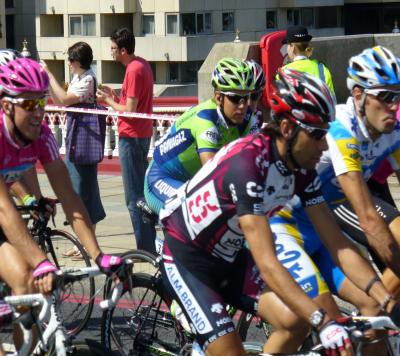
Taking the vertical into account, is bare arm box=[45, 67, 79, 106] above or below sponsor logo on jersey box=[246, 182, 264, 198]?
above

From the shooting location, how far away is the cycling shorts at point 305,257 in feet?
21.7

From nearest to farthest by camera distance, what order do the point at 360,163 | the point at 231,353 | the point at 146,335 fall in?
the point at 231,353 < the point at 360,163 < the point at 146,335

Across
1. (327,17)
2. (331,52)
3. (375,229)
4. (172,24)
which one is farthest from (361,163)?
(327,17)

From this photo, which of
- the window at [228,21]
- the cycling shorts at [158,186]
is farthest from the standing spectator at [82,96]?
the window at [228,21]

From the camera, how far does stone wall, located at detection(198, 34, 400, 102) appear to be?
16.3 metres

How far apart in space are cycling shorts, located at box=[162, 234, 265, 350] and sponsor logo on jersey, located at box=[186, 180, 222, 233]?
0.16 m

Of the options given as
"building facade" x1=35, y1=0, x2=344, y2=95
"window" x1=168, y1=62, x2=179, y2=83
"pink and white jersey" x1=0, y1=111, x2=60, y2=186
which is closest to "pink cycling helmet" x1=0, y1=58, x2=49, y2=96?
"pink and white jersey" x1=0, y1=111, x2=60, y2=186

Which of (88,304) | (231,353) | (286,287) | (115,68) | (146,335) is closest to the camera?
(286,287)

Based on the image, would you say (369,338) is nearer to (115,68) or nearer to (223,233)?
(223,233)

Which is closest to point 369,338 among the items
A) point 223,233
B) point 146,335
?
point 223,233

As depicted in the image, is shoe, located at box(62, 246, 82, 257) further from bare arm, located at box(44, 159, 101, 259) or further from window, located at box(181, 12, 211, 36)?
window, located at box(181, 12, 211, 36)

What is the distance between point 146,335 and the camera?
25.3 feet

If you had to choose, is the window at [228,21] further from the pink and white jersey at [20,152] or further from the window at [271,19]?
the pink and white jersey at [20,152]

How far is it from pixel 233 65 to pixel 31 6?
69.3m
